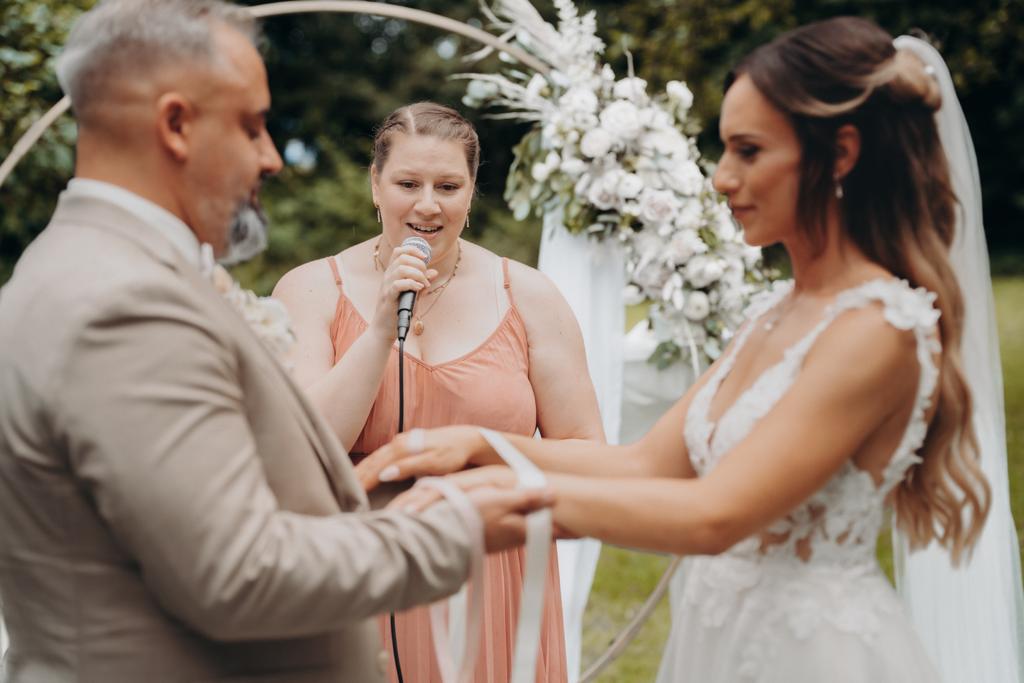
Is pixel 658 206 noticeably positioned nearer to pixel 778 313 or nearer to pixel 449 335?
pixel 449 335

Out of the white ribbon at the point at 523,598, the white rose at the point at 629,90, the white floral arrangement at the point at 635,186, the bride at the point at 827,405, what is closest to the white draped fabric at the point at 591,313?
the white floral arrangement at the point at 635,186

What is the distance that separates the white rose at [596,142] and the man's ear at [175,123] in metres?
3.12

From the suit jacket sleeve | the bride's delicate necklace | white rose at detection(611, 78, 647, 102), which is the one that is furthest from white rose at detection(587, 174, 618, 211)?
the suit jacket sleeve

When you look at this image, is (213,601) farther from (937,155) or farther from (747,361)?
(937,155)

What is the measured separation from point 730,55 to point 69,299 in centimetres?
1803

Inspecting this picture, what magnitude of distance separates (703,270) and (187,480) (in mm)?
3464

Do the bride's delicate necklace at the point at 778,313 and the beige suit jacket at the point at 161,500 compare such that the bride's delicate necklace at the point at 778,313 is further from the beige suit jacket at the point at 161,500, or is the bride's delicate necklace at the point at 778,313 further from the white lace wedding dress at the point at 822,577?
the beige suit jacket at the point at 161,500

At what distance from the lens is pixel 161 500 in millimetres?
1696

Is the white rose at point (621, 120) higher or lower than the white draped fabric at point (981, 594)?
higher

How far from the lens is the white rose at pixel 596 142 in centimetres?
488

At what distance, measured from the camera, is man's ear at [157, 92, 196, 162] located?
6.16 feet

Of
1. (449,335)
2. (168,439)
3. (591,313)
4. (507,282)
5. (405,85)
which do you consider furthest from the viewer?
(405,85)

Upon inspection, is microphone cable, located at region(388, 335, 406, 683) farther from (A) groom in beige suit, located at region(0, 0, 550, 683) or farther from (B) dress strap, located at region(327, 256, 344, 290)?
(A) groom in beige suit, located at region(0, 0, 550, 683)

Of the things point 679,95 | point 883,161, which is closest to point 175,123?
point 883,161
